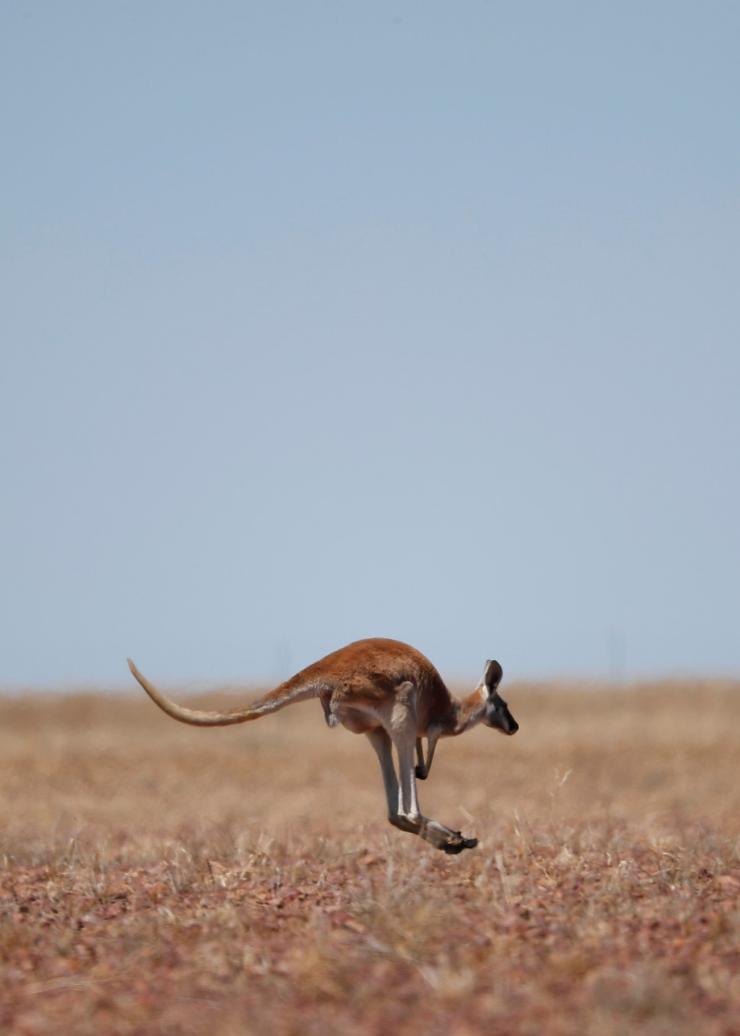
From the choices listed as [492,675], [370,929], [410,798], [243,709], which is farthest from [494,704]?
[370,929]

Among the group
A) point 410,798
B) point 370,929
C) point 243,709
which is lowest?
point 370,929

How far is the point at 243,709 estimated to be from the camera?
10.0 m

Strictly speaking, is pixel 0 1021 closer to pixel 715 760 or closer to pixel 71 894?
pixel 71 894

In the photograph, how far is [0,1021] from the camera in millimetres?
6625

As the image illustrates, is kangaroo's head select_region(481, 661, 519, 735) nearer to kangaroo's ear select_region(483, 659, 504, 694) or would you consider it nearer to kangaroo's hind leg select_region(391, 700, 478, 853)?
kangaroo's ear select_region(483, 659, 504, 694)

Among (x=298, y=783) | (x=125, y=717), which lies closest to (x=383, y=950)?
(x=298, y=783)

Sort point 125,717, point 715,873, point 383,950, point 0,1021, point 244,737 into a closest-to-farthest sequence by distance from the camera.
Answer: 1. point 0,1021
2. point 383,950
3. point 715,873
4. point 244,737
5. point 125,717

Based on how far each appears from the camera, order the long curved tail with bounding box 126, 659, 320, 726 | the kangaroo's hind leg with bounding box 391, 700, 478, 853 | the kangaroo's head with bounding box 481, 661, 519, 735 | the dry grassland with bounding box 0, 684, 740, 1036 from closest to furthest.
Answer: the dry grassland with bounding box 0, 684, 740, 1036
the long curved tail with bounding box 126, 659, 320, 726
the kangaroo's hind leg with bounding box 391, 700, 478, 853
the kangaroo's head with bounding box 481, 661, 519, 735

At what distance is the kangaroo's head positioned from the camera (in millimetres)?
11203

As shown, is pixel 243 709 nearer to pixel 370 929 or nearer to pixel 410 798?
pixel 410 798

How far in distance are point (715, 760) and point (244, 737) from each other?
9798 mm

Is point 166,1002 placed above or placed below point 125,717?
below

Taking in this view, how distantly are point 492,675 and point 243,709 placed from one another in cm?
211

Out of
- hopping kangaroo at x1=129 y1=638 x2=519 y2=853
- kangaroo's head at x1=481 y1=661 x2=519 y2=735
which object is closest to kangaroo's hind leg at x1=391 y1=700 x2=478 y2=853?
hopping kangaroo at x1=129 y1=638 x2=519 y2=853
